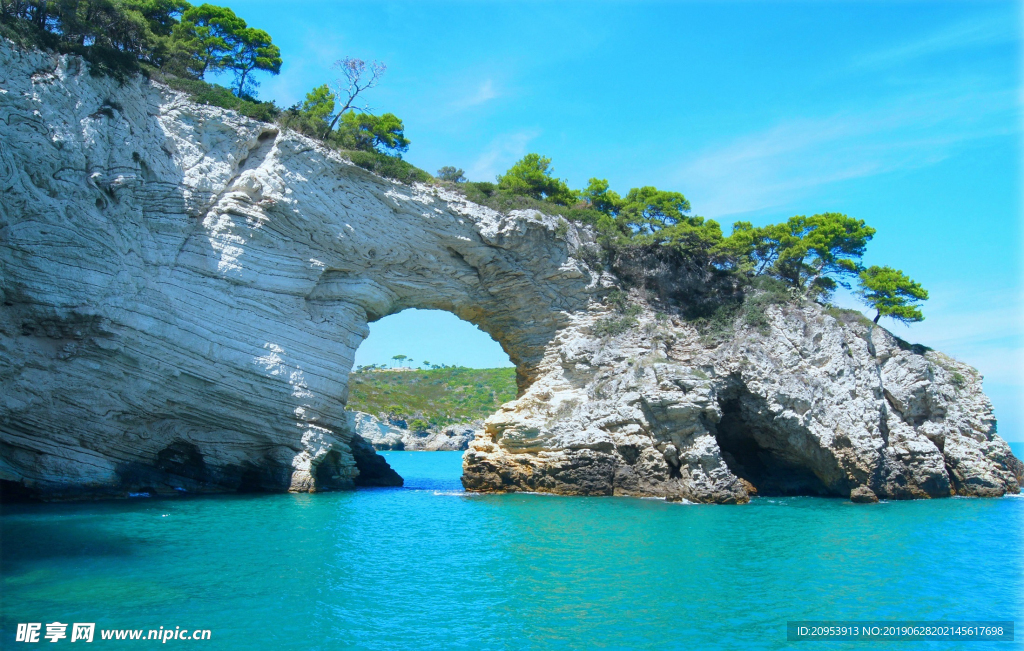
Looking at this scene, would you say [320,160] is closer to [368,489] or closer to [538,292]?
[538,292]

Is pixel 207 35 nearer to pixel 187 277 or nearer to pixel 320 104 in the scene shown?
pixel 320 104

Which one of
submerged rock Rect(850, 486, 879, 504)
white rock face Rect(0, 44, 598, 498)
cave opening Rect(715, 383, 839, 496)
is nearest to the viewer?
white rock face Rect(0, 44, 598, 498)

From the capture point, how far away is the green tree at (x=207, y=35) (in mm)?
25906

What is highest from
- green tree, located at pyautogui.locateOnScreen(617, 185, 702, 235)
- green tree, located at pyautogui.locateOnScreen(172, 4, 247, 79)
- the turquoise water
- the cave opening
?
green tree, located at pyautogui.locateOnScreen(172, 4, 247, 79)

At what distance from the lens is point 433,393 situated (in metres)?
111

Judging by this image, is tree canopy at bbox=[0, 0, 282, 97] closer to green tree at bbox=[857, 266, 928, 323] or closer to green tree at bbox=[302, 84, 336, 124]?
green tree at bbox=[302, 84, 336, 124]

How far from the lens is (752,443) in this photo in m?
28.1

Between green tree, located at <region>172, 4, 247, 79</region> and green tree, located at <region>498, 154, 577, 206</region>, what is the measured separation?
43.2 ft

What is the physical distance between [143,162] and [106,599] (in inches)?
605

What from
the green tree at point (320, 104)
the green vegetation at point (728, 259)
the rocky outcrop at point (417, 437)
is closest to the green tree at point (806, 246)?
the green vegetation at point (728, 259)

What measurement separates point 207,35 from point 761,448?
1128 inches

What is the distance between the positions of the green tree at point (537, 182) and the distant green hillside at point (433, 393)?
49.8 m

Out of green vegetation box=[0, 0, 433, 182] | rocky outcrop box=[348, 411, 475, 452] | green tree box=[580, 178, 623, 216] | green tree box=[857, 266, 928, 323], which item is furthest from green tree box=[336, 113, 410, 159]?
rocky outcrop box=[348, 411, 475, 452]

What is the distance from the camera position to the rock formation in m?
19.2
